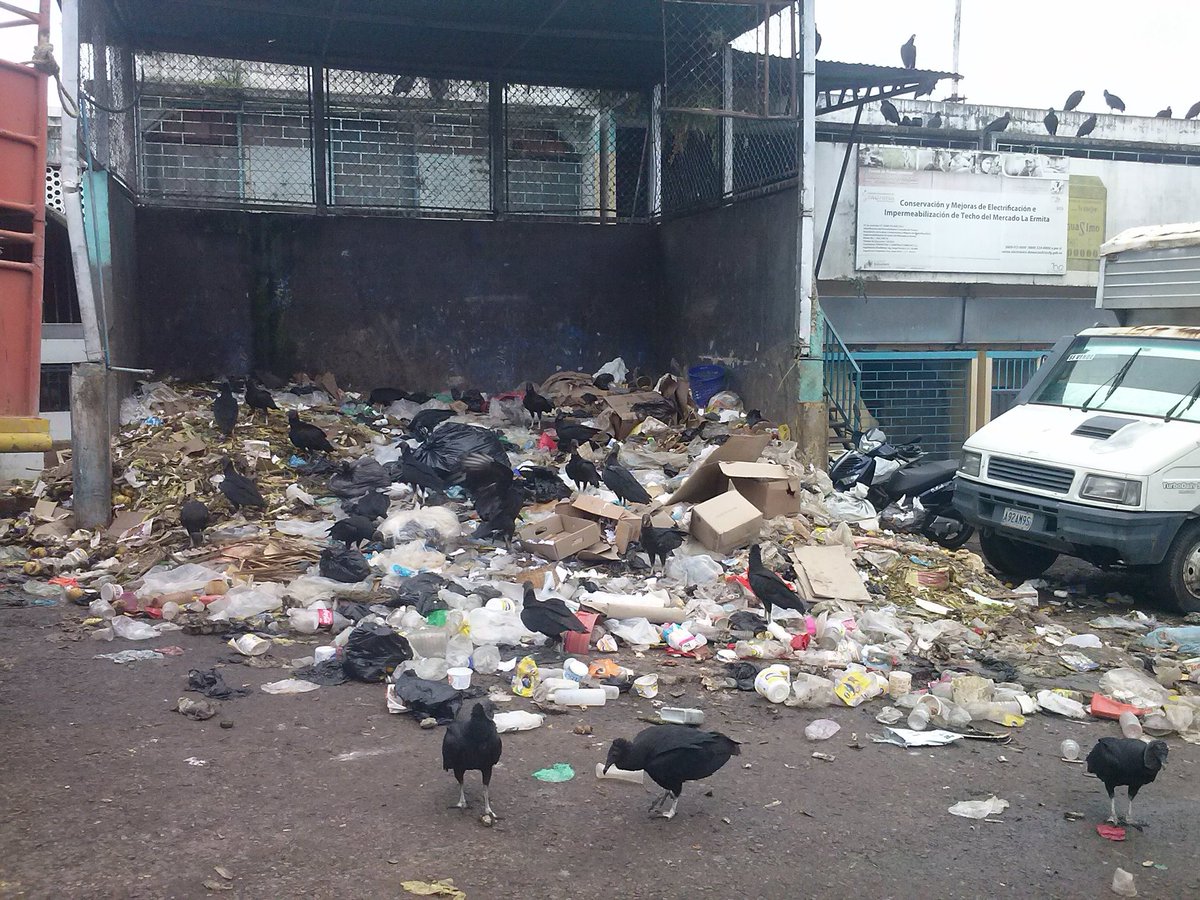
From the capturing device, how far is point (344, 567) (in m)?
6.78

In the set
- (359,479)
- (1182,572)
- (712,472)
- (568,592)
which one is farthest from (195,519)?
(1182,572)

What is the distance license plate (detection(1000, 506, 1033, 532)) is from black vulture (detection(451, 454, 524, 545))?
352 centimetres

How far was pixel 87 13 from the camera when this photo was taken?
919 centimetres

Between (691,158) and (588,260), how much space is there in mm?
1770

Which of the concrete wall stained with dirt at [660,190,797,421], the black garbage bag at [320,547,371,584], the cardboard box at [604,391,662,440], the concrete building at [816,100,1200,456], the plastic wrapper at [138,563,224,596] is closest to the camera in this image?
the plastic wrapper at [138,563,224,596]

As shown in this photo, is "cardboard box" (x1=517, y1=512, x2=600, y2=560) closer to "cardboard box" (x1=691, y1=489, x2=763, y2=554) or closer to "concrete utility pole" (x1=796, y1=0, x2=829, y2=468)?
"cardboard box" (x1=691, y1=489, x2=763, y2=554)

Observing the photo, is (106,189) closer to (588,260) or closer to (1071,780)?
(588,260)

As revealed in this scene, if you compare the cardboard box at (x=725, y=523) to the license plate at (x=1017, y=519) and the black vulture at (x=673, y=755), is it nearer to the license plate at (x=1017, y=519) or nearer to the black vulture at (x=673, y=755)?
the license plate at (x=1017, y=519)

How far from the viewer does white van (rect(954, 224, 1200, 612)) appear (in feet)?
23.6

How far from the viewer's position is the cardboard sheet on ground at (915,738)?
496 cm

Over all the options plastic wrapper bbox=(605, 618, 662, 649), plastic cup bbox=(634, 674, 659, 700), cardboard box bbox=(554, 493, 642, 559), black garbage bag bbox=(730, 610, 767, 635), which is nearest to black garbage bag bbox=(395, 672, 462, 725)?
plastic cup bbox=(634, 674, 659, 700)

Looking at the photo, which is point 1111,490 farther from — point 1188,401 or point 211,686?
point 211,686

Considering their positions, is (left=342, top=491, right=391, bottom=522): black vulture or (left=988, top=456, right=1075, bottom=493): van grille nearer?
(left=988, top=456, right=1075, bottom=493): van grille

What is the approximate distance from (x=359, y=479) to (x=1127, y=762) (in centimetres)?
621
